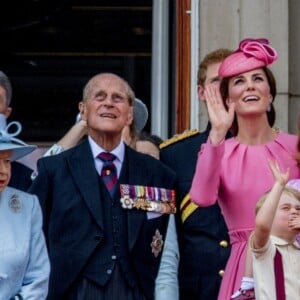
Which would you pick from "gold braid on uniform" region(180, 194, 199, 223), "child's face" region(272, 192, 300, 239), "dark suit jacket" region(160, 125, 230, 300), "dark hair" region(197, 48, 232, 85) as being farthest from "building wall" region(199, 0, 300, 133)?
"child's face" region(272, 192, 300, 239)

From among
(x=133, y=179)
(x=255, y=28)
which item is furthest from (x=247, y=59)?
(x=255, y=28)

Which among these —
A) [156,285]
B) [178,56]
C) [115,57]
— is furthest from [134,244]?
[115,57]

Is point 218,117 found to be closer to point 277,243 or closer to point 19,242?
point 277,243

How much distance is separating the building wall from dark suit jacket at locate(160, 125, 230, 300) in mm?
1609

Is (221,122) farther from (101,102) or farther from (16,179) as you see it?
(16,179)

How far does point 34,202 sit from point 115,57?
3772 millimetres

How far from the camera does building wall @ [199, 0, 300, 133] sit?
1163 cm

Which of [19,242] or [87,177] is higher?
[87,177]

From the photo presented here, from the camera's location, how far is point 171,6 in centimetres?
1227

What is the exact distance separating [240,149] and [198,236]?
26.4 inches

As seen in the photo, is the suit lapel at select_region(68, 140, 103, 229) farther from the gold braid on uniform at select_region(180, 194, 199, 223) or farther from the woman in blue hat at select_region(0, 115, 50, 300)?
the gold braid on uniform at select_region(180, 194, 199, 223)

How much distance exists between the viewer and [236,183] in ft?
30.9

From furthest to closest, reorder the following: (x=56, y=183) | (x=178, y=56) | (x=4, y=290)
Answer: (x=178, y=56)
(x=56, y=183)
(x=4, y=290)

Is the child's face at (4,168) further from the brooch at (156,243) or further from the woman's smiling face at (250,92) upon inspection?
the woman's smiling face at (250,92)
